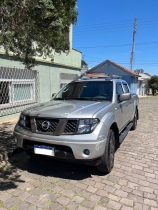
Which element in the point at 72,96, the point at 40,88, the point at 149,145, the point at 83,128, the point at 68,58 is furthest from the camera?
the point at 68,58

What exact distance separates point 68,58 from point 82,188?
894 cm

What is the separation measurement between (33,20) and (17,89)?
5.00m

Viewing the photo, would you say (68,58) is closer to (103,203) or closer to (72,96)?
(72,96)

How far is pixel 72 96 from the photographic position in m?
4.38

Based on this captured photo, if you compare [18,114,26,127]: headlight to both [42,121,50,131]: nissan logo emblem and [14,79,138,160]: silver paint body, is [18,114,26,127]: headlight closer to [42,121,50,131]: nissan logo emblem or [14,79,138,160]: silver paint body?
[14,79,138,160]: silver paint body

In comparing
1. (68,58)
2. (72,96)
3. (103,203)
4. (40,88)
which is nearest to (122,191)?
(103,203)

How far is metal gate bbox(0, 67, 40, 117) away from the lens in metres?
6.84

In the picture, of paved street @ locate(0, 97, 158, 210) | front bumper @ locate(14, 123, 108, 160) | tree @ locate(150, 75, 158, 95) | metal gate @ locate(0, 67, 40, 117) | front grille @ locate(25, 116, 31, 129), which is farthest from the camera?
tree @ locate(150, 75, 158, 95)

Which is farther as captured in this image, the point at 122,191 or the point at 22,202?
the point at 122,191

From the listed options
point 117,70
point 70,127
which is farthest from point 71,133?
point 117,70

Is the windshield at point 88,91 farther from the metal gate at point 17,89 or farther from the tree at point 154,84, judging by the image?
the tree at point 154,84

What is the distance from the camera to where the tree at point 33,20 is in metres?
2.64

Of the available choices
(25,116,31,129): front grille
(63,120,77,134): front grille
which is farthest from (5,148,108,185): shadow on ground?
(63,120,77,134): front grille

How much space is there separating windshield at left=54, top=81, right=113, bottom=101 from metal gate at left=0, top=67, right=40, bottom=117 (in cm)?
319
